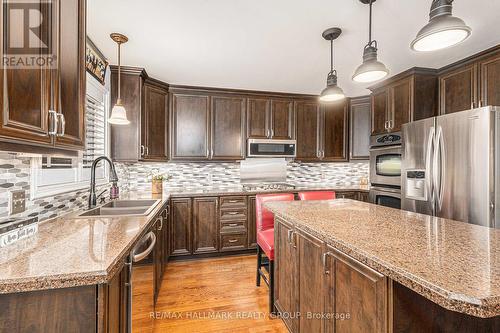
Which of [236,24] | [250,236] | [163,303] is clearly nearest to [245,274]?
[250,236]

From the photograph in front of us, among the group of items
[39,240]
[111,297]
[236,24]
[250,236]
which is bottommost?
[250,236]

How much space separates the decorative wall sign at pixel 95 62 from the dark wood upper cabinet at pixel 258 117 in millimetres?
1947

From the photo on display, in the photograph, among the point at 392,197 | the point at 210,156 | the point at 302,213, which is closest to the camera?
the point at 302,213

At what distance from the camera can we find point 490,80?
2.46 m

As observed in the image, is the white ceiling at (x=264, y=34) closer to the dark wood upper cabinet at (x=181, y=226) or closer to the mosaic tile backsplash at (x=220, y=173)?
the mosaic tile backsplash at (x=220, y=173)

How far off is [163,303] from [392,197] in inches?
115

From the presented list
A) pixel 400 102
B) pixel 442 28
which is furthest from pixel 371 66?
pixel 400 102

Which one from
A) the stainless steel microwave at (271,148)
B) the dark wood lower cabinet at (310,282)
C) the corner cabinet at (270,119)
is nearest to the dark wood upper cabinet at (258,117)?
the corner cabinet at (270,119)

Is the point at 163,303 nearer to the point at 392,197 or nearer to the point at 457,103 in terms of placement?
the point at 392,197

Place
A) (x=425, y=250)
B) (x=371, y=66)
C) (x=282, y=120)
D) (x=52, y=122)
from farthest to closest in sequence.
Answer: (x=282, y=120) < (x=371, y=66) < (x=52, y=122) < (x=425, y=250)

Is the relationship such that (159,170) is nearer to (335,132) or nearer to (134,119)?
(134,119)

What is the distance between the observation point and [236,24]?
6.66 ft

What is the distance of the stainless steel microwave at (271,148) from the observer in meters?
3.82

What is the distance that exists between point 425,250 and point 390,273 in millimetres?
263
